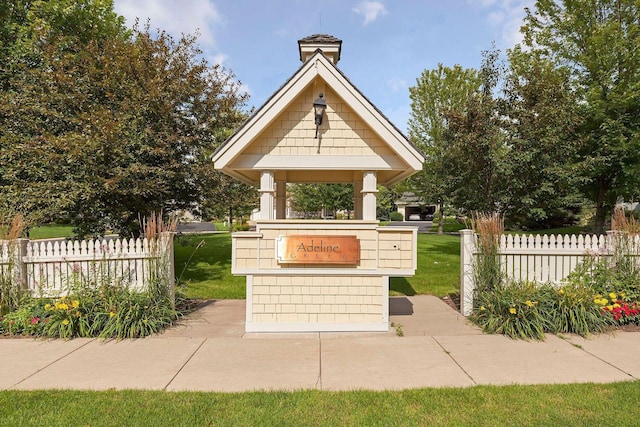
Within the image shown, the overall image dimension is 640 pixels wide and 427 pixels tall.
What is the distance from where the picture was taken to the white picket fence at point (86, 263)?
625cm

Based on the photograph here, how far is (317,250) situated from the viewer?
5.85 m

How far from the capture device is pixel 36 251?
644cm

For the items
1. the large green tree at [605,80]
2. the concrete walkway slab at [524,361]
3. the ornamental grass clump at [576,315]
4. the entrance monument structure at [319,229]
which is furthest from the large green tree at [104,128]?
the large green tree at [605,80]

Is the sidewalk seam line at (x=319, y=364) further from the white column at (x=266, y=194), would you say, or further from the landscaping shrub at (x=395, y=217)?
the landscaping shrub at (x=395, y=217)

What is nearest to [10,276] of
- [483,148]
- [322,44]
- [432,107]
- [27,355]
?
[27,355]

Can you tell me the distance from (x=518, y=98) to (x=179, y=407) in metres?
12.6

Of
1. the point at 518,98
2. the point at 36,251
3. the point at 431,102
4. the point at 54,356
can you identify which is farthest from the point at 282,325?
the point at 431,102

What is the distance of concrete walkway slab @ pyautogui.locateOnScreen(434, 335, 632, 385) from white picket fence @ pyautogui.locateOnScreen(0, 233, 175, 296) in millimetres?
5328

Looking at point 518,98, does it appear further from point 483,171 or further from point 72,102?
point 72,102

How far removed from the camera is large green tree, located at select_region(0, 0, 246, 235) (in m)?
8.41

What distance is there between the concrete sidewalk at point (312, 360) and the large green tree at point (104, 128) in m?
4.48

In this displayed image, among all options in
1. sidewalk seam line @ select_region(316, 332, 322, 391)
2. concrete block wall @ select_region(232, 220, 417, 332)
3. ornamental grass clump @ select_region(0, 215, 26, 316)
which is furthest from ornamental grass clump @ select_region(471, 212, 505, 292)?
ornamental grass clump @ select_region(0, 215, 26, 316)

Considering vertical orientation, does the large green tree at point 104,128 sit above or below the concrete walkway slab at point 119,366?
above

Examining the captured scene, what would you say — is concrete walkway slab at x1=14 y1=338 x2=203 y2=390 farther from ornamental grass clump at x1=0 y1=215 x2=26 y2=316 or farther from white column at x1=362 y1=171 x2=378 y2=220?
white column at x1=362 y1=171 x2=378 y2=220
